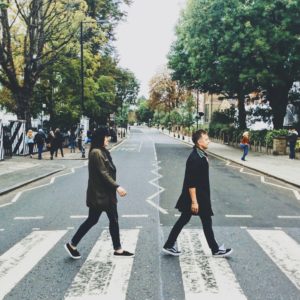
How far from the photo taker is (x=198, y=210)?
6.14m

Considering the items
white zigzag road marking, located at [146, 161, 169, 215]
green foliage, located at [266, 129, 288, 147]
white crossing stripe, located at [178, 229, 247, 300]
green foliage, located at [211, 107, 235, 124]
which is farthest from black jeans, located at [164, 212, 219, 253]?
green foliage, located at [211, 107, 235, 124]

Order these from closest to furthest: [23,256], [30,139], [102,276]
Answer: [102,276] → [23,256] → [30,139]

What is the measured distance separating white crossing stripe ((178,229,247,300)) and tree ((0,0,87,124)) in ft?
76.4

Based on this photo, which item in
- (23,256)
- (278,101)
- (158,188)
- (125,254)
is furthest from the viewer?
(278,101)

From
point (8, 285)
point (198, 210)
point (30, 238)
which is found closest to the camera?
point (8, 285)

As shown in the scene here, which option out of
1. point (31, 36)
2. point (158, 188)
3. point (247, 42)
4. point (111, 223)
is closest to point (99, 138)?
point (111, 223)

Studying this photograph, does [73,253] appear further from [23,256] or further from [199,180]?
[199,180]

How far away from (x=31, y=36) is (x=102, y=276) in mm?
25065

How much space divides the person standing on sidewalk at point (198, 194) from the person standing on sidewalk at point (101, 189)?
2.81ft

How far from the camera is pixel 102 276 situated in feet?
17.6

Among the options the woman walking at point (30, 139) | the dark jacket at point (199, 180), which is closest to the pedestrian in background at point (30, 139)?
the woman walking at point (30, 139)

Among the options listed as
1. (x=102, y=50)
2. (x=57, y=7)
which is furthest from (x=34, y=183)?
(x=102, y=50)

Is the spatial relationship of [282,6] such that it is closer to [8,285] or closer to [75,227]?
[75,227]

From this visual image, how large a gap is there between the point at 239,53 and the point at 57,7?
12.2 metres
